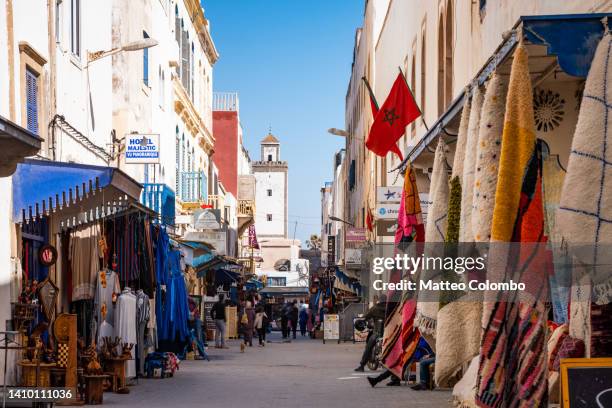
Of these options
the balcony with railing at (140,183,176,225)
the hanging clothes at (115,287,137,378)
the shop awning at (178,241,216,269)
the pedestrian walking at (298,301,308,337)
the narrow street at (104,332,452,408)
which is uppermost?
the balcony with railing at (140,183,176,225)

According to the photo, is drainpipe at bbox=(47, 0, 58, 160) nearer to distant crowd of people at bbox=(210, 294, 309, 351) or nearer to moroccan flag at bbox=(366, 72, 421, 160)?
moroccan flag at bbox=(366, 72, 421, 160)

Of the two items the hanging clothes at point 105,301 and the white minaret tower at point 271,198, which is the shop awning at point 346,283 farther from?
the white minaret tower at point 271,198

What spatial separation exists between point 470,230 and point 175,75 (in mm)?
30589

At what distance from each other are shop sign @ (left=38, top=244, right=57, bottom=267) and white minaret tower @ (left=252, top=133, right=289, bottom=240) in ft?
376

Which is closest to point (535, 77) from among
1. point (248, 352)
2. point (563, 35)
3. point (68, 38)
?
point (563, 35)

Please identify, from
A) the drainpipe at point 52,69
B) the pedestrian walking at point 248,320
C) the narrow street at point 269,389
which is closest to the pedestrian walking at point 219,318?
the pedestrian walking at point 248,320

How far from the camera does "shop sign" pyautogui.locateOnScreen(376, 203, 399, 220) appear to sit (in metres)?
25.3

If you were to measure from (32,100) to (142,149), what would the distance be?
755 cm

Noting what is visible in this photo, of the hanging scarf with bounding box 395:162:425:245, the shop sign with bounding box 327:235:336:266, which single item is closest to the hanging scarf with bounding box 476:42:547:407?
the hanging scarf with bounding box 395:162:425:245

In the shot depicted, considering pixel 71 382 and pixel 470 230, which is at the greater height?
pixel 470 230

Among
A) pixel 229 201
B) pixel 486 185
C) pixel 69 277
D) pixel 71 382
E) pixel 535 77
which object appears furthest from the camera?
pixel 229 201

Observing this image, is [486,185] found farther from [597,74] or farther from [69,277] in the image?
[69,277]

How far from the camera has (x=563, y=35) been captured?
8.67m

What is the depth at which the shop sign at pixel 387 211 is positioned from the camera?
25.3 meters
